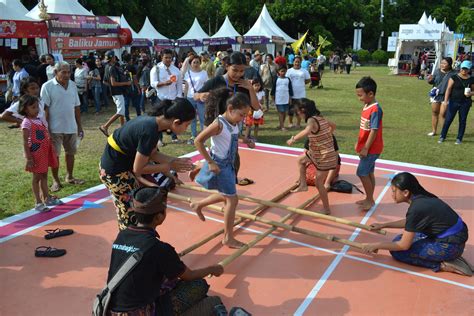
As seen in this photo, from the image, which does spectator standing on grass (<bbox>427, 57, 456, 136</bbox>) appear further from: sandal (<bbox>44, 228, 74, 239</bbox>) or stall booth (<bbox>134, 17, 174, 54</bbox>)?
stall booth (<bbox>134, 17, 174, 54</bbox>)

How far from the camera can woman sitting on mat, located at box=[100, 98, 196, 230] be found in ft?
12.1

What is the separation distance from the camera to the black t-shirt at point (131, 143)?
3.67 meters

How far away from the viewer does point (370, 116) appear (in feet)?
18.1

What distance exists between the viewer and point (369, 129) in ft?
18.4

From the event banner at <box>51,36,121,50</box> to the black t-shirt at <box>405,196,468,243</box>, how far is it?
1451 centimetres

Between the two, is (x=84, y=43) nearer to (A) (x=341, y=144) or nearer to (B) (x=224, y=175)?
(A) (x=341, y=144)

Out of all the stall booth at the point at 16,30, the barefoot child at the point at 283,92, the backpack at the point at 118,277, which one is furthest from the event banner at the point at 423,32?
the backpack at the point at 118,277

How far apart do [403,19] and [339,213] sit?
212 feet

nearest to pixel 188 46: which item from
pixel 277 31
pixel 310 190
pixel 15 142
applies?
pixel 277 31

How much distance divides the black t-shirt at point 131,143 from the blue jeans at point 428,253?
291cm

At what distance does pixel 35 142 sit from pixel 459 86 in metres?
8.91

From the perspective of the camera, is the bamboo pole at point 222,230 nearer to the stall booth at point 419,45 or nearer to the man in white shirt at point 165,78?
the man in white shirt at point 165,78

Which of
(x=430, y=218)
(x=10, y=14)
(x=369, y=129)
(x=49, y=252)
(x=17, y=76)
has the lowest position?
(x=49, y=252)

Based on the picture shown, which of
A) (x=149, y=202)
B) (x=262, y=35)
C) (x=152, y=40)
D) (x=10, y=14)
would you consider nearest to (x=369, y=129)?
(x=149, y=202)
